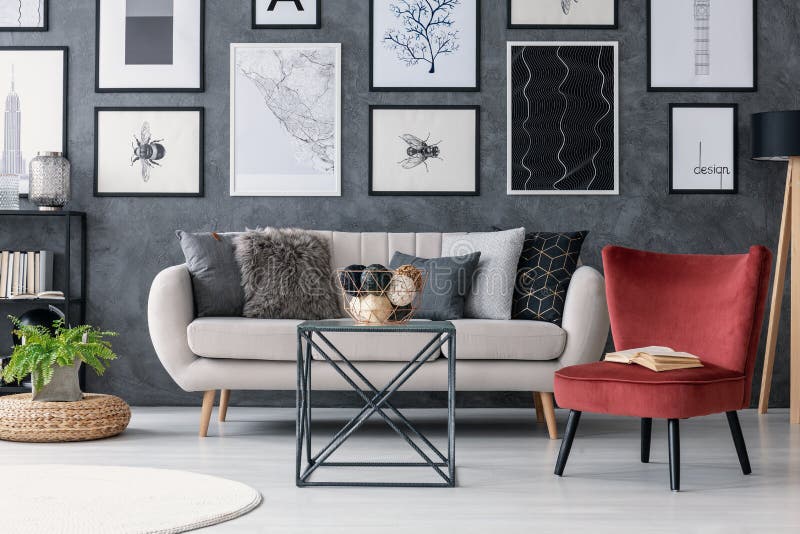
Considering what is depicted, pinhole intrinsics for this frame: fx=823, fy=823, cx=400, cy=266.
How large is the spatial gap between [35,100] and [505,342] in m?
3.03

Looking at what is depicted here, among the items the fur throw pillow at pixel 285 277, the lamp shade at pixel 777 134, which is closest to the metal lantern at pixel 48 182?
the fur throw pillow at pixel 285 277

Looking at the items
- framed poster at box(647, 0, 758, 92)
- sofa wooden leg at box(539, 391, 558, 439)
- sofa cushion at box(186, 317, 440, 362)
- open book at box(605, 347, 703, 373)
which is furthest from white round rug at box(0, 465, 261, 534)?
framed poster at box(647, 0, 758, 92)

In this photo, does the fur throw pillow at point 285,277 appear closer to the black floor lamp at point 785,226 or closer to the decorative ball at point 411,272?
the decorative ball at point 411,272

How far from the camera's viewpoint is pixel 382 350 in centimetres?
358

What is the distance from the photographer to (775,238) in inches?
181

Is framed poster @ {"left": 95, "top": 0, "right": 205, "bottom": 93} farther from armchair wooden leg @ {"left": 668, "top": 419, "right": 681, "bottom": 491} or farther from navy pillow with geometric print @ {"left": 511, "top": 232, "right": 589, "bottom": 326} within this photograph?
armchair wooden leg @ {"left": 668, "top": 419, "right": 681, "bottom": 491}

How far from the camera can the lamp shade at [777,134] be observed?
4.09m

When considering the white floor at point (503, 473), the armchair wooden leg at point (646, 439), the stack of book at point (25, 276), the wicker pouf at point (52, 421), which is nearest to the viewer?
the white floor at point (503, 473)

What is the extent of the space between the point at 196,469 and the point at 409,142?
7.62 ft

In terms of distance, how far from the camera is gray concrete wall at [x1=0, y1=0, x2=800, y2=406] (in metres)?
4.61

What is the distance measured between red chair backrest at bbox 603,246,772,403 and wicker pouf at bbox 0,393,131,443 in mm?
2209

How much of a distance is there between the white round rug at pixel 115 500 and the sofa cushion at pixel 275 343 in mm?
756

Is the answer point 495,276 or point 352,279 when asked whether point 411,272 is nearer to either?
point 352,279

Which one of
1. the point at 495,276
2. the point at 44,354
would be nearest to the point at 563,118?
the point at 495,276
